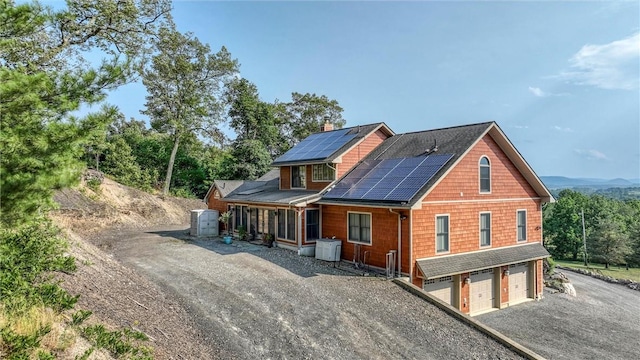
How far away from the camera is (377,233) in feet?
44.5

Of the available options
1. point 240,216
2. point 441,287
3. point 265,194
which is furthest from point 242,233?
point 441,287

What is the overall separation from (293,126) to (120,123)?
19.3m

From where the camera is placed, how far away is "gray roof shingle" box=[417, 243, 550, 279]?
498 inches

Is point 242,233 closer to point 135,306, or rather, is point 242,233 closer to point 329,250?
point 329,250

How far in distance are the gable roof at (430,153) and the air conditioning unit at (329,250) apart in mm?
1726

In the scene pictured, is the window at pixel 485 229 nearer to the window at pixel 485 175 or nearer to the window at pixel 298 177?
the window at pixel 485 175

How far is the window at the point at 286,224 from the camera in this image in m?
16.3

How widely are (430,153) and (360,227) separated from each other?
4368 mm

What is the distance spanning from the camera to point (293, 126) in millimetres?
44281

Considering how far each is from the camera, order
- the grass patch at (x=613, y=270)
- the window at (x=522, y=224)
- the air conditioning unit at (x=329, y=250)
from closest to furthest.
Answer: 1. the air conditioning unit at (x=329, y=250)
2. the window at (x=522, y=224)
3. the grass patch at (x=613, y=270)

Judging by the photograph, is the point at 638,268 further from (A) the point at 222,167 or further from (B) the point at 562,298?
(A) the point at 222,167

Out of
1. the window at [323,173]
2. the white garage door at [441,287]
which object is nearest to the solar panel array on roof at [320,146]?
the window at [323,173]

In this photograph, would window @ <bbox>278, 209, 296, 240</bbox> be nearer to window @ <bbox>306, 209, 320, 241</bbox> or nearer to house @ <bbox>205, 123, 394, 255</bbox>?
house @ <bbox>205, 123, 394, 255</bbox>

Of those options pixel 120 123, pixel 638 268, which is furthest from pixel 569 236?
pixel 120 123
